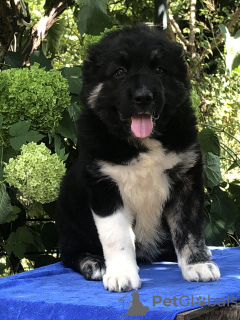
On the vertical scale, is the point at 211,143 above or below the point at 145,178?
above

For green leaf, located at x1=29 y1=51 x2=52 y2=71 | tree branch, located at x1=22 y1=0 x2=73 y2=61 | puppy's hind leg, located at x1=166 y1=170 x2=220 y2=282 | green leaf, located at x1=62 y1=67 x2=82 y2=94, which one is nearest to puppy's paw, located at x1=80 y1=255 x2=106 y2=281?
puppy's hind leg, located at x1=166 y1=170 x2=220 y2=282

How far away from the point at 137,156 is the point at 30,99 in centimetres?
112

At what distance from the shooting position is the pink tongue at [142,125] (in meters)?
3.08

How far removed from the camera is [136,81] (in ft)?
9.77

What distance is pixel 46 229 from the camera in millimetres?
4531

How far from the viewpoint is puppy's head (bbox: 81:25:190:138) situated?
2.98 metres

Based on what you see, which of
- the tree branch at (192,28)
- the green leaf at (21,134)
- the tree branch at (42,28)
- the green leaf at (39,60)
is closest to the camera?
the green leaf at (21,134)

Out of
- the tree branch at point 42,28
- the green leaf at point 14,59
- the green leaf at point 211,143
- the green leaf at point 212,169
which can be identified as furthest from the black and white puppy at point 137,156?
the tree branch at point 42,28

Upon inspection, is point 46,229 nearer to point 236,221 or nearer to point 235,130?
point 236,221

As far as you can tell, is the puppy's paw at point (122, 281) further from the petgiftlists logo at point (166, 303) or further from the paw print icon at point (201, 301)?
the paw print icon at point (201, 301)

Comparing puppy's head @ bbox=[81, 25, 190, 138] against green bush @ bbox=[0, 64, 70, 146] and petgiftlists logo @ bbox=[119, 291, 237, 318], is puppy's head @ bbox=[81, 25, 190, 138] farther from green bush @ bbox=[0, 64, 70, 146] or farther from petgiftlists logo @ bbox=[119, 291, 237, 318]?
petgiftlists logo @ bbox=[119, 291, 237, 318]

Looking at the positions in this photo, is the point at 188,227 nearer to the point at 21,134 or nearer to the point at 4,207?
the point at 4,207

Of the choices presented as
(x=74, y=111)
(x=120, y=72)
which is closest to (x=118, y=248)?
(x=120, y=72)

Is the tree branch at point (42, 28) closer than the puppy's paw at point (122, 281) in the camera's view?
No
